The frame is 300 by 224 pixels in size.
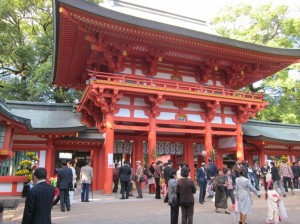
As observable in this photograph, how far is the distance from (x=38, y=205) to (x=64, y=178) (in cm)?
533

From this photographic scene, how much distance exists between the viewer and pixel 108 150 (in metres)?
14.4

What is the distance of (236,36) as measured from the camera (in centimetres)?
3117

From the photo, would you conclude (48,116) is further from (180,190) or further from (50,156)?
(180,190)

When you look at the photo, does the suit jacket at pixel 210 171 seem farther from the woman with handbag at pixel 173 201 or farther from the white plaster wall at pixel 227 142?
the white plaster wall at pixel 227 142

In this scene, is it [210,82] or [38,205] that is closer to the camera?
[38,205]

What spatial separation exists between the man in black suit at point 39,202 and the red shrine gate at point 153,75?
31.0ft

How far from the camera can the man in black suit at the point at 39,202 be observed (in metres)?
4.18

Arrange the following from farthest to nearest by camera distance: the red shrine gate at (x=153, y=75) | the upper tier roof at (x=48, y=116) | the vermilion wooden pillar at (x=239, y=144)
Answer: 1. the vermilion wooden pillar at (x=239, y=144)
2. the upper tier roof at (x=48, y=116)
3. the red shrine gate at (x=153, y=75)

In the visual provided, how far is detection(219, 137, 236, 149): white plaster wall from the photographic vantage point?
62.5ft

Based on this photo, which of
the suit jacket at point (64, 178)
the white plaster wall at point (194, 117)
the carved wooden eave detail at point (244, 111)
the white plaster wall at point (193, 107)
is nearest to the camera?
the suit jacket at point (64, 178)

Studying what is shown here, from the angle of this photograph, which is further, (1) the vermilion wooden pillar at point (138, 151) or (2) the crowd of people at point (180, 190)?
(1) the vermilion wooden pillar at point (138, 151)

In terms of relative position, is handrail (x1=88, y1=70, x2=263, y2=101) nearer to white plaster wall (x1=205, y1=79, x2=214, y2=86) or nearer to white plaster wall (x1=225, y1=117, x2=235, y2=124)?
white plaster wall (x1=205, y1=79, x2=214, y2=86)

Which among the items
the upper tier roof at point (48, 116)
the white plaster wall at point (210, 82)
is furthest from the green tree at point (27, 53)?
the white plaster wall at point (210, 82)

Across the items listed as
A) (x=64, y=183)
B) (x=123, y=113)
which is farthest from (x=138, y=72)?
(x=64, y=183)
